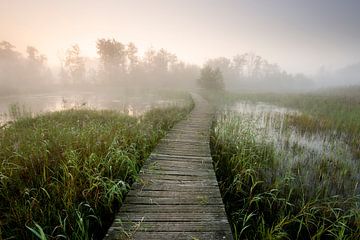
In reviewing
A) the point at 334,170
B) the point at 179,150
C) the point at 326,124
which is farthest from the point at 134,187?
the point at 326,124

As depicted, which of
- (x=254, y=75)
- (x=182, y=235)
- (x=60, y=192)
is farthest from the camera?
(x=254, y=75)

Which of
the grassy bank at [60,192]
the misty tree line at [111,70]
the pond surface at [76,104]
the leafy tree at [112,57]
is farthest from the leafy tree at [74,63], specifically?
the grassy bank at [60,192]

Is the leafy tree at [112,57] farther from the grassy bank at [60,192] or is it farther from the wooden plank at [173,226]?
the wooden plank at [173,226]

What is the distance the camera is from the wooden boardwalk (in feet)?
7.37

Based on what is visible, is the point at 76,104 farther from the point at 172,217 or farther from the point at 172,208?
the point at 172,217

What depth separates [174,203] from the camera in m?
2.82

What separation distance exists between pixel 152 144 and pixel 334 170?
15.3 feet

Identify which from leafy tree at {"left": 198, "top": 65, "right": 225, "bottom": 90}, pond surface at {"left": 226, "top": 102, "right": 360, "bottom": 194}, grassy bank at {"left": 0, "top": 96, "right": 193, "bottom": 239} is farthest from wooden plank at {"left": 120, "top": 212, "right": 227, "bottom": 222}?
leafy tree at {"left": 198, "top": 65, "right": 225, "bottom": 90}

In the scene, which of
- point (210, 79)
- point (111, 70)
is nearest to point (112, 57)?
point (111, 70)

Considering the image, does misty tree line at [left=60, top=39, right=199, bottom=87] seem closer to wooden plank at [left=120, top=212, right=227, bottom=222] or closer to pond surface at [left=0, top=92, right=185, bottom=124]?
pond surface at [left=0, top=92, right=185, bottom=124]

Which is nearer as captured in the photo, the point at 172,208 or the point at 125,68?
the point at 172,208

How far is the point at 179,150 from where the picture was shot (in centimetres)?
502

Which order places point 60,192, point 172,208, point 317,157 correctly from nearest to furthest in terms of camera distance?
point 172,208, point 60,192, point 317,157

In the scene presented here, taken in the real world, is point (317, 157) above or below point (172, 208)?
below
